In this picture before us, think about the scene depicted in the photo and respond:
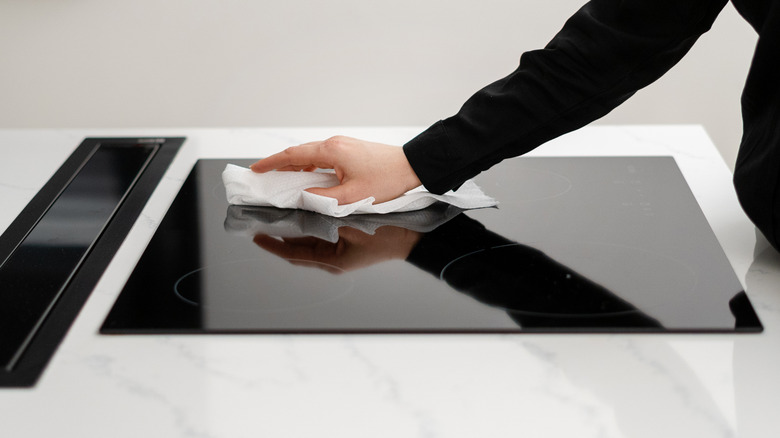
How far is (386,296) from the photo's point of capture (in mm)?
760

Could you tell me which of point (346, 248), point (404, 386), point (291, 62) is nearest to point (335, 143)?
point (346, 248)

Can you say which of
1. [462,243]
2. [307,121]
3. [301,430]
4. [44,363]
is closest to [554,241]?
[462,243]

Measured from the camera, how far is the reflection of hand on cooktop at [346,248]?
0.84 m

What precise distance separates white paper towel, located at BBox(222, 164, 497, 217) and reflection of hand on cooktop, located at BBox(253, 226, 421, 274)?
0.16ft

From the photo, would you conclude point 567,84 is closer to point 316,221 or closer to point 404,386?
point 316,221

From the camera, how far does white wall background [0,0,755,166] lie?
2330 millimetres

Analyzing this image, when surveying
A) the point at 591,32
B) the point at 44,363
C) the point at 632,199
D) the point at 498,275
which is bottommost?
the point at 44,363

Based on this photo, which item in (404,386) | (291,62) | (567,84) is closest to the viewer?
(404,386)

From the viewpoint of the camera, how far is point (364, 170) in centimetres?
99

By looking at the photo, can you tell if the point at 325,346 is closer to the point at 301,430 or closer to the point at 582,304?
the point at 301,430

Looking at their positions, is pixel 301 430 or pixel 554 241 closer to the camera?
pixel 301 430

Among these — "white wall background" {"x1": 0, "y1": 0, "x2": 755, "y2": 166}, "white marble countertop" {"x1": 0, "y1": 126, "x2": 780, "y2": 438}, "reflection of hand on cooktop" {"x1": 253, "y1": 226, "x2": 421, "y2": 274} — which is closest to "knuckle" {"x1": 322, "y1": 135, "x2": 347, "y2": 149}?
"reflection of hand on cooktop" {"x1": 253, "y1": 226, "x2": 421, "y2": 274}

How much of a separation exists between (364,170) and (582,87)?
0.28 metres

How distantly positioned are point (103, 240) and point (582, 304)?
530mm
